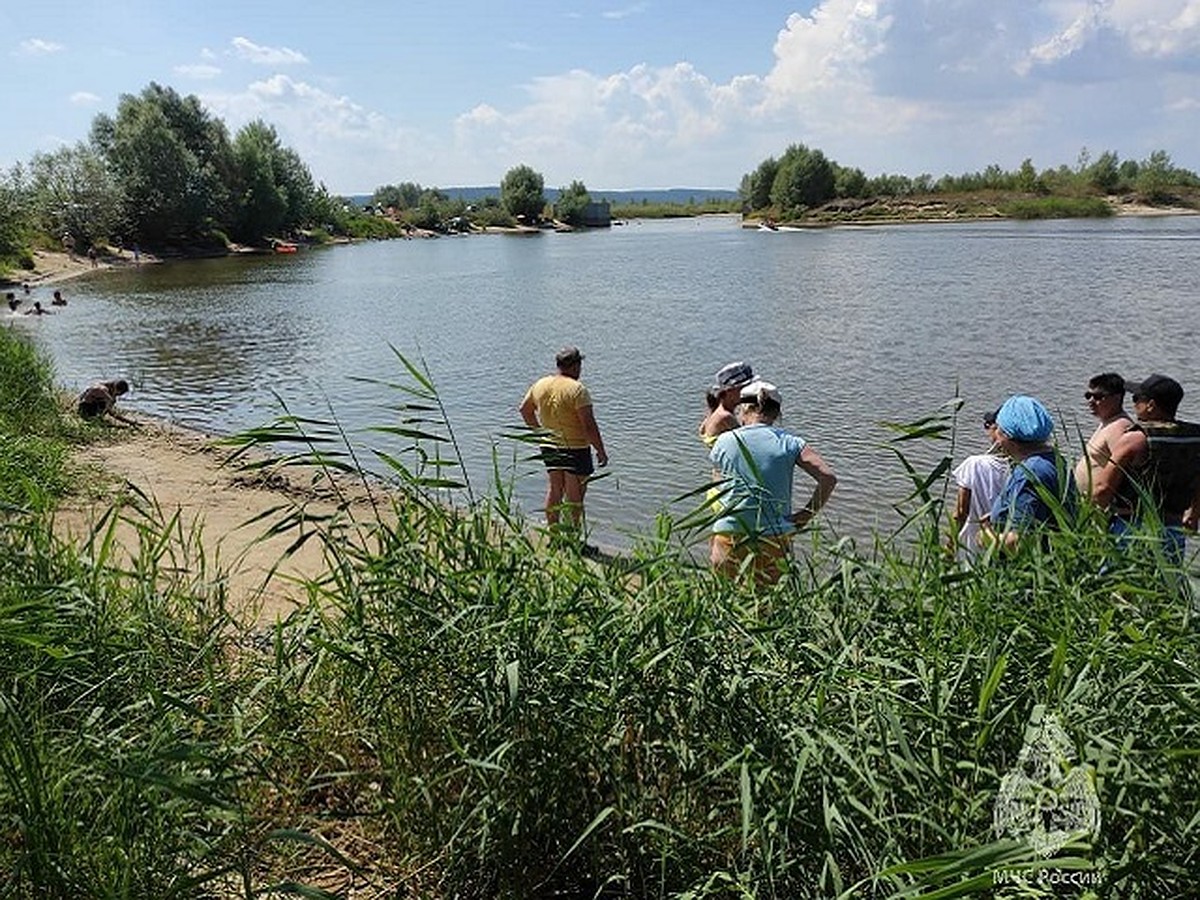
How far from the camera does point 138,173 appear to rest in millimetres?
61938

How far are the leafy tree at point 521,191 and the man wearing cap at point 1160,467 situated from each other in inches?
4631

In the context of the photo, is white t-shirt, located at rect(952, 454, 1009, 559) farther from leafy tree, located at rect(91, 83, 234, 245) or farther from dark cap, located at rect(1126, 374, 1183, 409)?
leafy tree, located at rect(91, 83, 234, 245)

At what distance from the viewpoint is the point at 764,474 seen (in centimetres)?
471

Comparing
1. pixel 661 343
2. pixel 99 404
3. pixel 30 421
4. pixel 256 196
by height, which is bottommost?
pixel 661 343

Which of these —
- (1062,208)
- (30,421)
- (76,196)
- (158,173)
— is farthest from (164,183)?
(1062,208)

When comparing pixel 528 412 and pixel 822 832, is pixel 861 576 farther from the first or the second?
pixel 528 412

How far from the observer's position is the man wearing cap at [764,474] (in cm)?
422

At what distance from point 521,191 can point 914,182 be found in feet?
161

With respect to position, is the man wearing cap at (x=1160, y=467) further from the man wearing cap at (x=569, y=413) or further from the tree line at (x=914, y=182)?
the tree line at (x=914, y=182)

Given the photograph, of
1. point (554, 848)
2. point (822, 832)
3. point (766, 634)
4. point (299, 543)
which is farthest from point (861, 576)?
point (299, 543)

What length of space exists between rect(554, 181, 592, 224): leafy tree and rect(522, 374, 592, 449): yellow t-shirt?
4688 inches

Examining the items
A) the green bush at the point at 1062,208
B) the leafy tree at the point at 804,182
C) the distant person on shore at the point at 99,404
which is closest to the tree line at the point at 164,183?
the distant person on shore at the point at 99,404

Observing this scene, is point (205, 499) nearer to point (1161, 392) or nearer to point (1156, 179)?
point (1161, 392)

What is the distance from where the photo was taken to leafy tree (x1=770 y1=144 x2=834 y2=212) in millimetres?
105938
